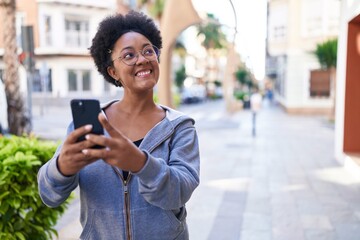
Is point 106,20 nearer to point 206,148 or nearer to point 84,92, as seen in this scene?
point 206,148

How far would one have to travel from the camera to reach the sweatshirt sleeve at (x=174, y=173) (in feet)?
3.88

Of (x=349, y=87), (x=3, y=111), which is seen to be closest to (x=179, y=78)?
(x=3, y=111)

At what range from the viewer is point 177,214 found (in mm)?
1540

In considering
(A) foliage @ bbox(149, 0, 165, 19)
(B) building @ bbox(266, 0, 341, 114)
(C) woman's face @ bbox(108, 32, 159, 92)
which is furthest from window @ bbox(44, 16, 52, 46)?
(C) woman's face @ bbox(108, 32, 159, 92)

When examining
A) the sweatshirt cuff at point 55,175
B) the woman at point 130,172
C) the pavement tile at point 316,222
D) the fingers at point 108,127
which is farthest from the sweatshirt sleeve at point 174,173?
the pavement tile at point 316,222

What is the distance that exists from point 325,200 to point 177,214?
459cm

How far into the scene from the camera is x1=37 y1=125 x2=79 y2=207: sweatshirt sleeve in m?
1.30

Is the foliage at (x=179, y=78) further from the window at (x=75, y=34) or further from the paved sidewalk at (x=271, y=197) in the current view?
the paved sidewalk at (x=271, y=197)

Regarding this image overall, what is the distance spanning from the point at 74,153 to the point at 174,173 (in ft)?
1.08

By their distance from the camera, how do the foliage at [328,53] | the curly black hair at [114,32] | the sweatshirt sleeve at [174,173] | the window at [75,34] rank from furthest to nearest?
the window at [75,34] → the foliage at [328,53] → the curly black hair at [114,32] → the sweatshirt sleeve at [174,173]

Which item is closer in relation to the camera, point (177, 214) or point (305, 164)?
point (177, 214)

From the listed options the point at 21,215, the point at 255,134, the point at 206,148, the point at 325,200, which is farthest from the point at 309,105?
the point at 21,215

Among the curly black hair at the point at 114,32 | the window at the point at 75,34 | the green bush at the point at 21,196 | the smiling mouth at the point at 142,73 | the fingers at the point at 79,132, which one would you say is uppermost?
the window at the point at 75,34

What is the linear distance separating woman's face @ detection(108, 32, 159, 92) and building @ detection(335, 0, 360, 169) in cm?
649
